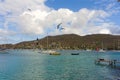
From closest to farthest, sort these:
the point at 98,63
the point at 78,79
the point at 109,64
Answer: the point at 78,79, the point at 109,64, the point at 98,63

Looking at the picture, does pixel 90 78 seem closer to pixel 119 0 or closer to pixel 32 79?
pixel 32 79

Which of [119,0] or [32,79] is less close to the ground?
[119,0]

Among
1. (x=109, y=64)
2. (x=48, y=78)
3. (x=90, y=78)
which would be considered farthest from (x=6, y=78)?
(x=109, y=64)

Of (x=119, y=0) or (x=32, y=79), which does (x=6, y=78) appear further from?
(x=119, y=0)

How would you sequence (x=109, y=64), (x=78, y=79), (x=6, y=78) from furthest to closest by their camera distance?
(x=109, y=64)
(x=6, y=78)
(x=78, y=79)

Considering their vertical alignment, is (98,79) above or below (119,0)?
below

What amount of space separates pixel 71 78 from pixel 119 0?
66.5 feet

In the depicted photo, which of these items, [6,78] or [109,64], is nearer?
[6,78]

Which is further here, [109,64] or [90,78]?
[109,64]

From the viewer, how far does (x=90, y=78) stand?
2269 inches

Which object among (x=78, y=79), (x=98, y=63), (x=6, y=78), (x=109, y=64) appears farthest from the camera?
(x=98, y=63)

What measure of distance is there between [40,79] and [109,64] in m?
46.4

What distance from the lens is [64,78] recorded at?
57.9 meters

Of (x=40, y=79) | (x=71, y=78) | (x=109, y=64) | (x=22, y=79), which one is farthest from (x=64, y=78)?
(x=109, y=64)
